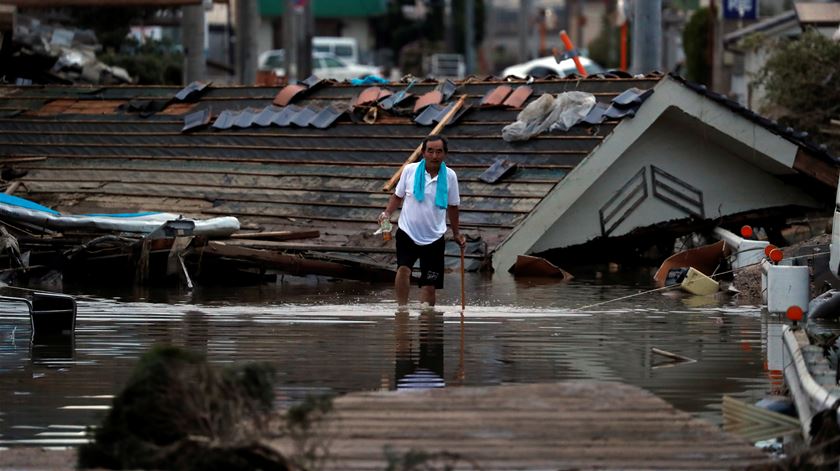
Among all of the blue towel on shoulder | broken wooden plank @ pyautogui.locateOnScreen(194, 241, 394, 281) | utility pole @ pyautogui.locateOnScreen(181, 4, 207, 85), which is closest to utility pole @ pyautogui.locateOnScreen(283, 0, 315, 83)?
utility pole @ pyautogui.locateOnScreen(181, 4, 207, 85)

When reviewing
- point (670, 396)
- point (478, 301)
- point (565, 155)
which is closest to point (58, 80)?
point (565, 155)

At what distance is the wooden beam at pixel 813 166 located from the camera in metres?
19.5

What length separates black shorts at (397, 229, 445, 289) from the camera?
1463cm

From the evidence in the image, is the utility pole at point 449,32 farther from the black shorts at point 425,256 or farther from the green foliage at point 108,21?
the black shorts at point 425,256

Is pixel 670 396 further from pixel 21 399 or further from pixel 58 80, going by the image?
pixel 58 80

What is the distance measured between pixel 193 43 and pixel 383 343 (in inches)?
877

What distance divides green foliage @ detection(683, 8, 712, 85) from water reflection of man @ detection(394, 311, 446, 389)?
30.1 metres

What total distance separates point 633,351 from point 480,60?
64.5m

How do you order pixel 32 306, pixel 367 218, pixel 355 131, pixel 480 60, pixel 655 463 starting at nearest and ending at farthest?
pixel 655 463, pixel 32 306, pixel 367 218, pixel 355 131, pixel 480 60

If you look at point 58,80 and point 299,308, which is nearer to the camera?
point 299,308

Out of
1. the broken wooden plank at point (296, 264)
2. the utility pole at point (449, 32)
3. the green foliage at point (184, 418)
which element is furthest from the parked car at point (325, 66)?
the green foliage at point (184, 418)

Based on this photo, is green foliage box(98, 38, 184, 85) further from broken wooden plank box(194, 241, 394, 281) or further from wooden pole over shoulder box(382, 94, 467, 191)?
broken wooden plank box(194, 241, 394, 281)

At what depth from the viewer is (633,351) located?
11.6 meters

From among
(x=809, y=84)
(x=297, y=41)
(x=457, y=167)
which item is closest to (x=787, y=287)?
(x=457, y=167)
